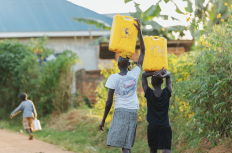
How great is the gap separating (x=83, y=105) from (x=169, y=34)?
9.56 meters

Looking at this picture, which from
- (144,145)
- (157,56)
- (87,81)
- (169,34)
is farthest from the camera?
(169,34)

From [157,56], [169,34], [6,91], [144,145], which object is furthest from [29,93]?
[169,34]

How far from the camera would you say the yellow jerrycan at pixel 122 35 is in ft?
12.4

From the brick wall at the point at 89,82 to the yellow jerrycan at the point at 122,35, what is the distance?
7.06m

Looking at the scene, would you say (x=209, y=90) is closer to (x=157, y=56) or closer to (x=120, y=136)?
(x=157, y=56)

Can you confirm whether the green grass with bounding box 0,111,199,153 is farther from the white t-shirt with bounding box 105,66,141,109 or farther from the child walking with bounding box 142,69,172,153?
the white t-shirt with bounding box 105,66,141,109

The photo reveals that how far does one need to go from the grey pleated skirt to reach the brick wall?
7.34 meters

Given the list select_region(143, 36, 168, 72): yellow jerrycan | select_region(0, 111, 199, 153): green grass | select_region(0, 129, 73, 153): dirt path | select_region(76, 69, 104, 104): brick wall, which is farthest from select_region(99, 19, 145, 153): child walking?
select_region(76, 69, 104, 104): brick wall

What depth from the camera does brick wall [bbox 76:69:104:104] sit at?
10.9m

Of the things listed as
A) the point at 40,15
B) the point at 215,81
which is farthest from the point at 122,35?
the point at 40,15

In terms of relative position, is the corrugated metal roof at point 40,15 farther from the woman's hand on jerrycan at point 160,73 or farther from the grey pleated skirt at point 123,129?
the grey pleated skirt at point 123,129

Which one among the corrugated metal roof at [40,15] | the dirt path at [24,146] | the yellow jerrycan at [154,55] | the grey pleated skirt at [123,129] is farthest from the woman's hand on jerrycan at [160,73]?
the corrugated metal roof at [40,15]

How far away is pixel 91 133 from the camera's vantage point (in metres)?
Result: 7.38

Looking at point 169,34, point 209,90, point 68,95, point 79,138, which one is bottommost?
point 79,138
